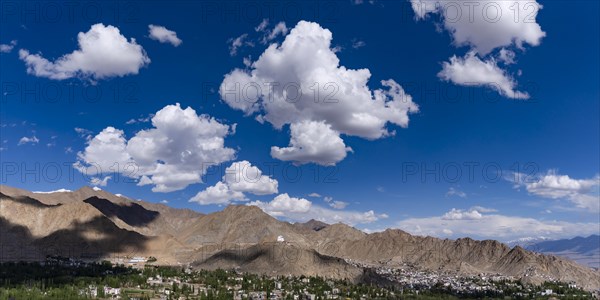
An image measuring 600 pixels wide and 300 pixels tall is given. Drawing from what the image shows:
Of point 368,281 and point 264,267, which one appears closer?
point 368,281

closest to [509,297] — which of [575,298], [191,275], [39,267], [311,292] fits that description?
[575,298]

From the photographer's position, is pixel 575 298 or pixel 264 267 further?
pixel 264 267

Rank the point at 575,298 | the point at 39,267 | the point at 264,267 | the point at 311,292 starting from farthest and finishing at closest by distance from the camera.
→ the point at 264,267, the point at 39,267, the point at 575,298, the point at 311,292

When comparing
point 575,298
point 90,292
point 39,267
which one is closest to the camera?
point 90,292

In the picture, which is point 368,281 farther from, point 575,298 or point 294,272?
point 575,298

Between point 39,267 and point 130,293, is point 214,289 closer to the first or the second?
point 130,293

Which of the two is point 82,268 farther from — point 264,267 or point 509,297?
point 509,297

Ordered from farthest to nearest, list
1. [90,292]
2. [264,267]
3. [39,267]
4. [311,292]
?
[264,267], [39,267], [311,292], [90,292]

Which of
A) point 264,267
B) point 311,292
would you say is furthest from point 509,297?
point 264,267
